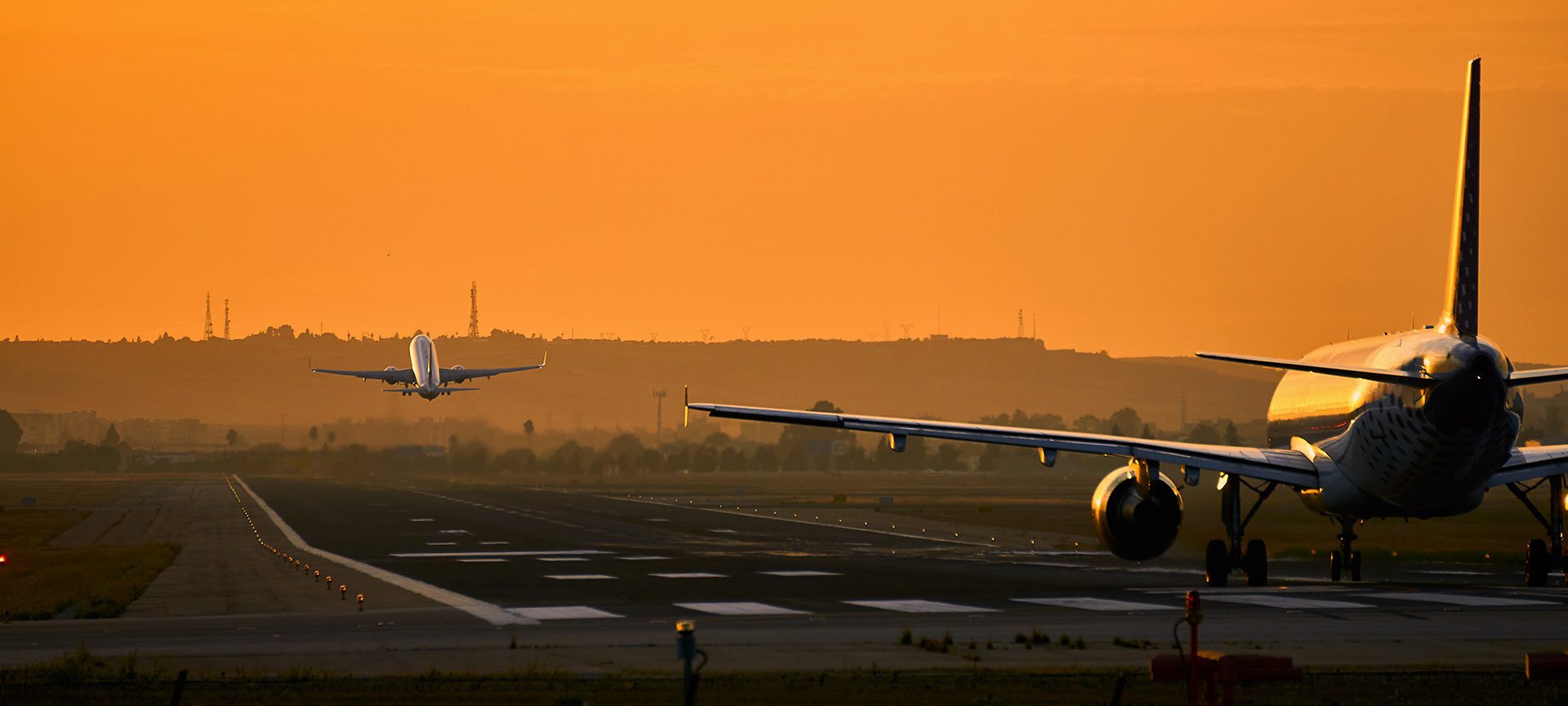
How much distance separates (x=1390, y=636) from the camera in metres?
31.0

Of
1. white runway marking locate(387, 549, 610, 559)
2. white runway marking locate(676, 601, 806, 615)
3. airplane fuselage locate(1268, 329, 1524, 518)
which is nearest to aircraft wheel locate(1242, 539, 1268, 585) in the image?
airplane fuselage locate(1268, 329, 1524, 518)

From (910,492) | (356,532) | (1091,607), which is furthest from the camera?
(910,492)

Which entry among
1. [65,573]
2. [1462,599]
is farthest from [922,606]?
[65,573]

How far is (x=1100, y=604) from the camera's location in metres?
38.7

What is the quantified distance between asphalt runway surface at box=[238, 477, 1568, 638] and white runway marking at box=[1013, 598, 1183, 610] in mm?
45

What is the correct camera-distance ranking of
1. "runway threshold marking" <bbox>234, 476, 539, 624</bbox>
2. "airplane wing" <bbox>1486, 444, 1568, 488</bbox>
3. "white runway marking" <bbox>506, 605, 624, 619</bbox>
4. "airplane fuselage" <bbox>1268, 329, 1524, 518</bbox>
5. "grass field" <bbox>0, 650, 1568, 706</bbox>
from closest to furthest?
"grass field" <bbox>0, 650, 1568, 706</bbox>, "airplane fuselage" <bbox>1268, 329, 1524, 518</bbox>, "runway threshold marking" <bbox>234, 476, 539, 624</bbox>, "white runway marking" <bbox>506, 605, 624, 619</bbox>, "airplane wing" <bbox>1486, 444, 1568, 488</bbox>

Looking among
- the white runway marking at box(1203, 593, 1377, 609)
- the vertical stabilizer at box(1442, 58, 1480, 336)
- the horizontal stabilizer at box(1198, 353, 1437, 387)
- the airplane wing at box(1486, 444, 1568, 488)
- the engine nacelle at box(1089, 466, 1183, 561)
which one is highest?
the vertical stabilizer at box(1442, 58, 1480, 336)

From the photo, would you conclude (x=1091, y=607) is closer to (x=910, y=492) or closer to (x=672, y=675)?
(x=672, y=675)

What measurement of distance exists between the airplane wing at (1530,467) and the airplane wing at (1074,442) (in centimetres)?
442

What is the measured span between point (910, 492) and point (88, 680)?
458ft

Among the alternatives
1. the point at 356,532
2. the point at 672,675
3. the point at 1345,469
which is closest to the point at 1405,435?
the point at 1345,469

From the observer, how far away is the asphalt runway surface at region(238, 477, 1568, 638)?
36.4m

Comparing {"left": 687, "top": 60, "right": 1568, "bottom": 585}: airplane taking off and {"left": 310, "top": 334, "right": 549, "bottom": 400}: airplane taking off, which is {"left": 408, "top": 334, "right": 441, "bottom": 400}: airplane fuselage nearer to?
{"left": 310, "top": 334, "right": 549, "bottom": 400}: airplane taking off

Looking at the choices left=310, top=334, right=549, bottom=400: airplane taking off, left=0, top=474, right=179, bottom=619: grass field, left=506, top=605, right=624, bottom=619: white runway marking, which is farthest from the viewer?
left=310, top=334, right=549, bottom=400: airplane taking off
